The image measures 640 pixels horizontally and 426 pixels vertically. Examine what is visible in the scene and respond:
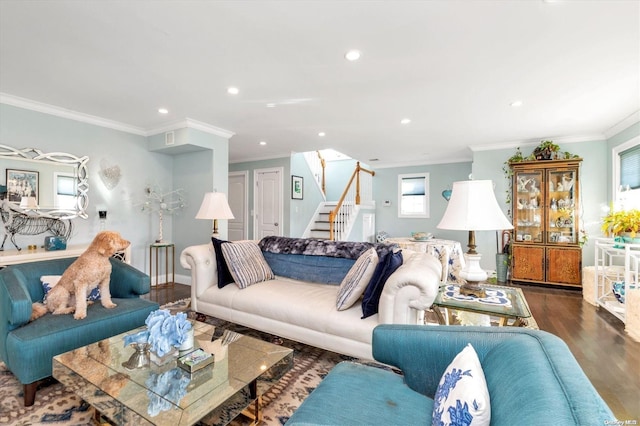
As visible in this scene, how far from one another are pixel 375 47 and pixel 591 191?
15.2 ft

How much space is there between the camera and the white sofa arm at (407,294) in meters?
1.92

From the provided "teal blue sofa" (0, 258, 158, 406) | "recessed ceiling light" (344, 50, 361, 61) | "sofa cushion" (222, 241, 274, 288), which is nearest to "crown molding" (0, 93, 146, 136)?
"teal blue sofa" (0, 258, 158, 406)

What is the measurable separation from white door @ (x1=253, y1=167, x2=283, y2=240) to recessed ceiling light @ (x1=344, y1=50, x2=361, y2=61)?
4.15 m

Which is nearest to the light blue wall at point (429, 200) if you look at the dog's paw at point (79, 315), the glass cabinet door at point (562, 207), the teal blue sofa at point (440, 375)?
the glass cabinet door at point (562, 207)

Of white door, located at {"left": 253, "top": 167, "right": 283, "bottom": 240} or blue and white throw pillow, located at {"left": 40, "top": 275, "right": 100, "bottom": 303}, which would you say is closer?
blue and white throw pillow, located at {"left": 40, "top": 275, "right": 100, "bottom": 303}

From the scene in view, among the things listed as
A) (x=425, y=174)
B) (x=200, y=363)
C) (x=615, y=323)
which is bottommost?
(x=615, y=323)

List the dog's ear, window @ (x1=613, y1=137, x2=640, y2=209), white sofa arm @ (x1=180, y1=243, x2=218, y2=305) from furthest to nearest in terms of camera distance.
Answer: window @ (x1=613, y1=137, x2=640, y2=209)
white sofa arm @ (x1=180, y1=243, x2=218, y2=305)
the dog's ear

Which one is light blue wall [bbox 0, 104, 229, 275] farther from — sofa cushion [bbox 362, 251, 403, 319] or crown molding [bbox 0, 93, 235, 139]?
sofa cushion [bbox 362, 251, 403, 319]

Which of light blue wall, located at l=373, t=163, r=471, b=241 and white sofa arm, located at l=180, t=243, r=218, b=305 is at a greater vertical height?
light blue wall, located at l=373, t=163, r=471, b=241

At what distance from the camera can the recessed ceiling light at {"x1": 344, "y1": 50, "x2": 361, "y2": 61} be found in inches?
95.9

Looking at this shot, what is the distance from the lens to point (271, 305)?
2443 millimetres

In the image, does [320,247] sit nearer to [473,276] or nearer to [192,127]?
[473,276]

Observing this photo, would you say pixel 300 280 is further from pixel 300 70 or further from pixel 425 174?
pixel 425 174

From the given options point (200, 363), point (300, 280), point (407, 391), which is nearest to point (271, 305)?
point (300, 280)
